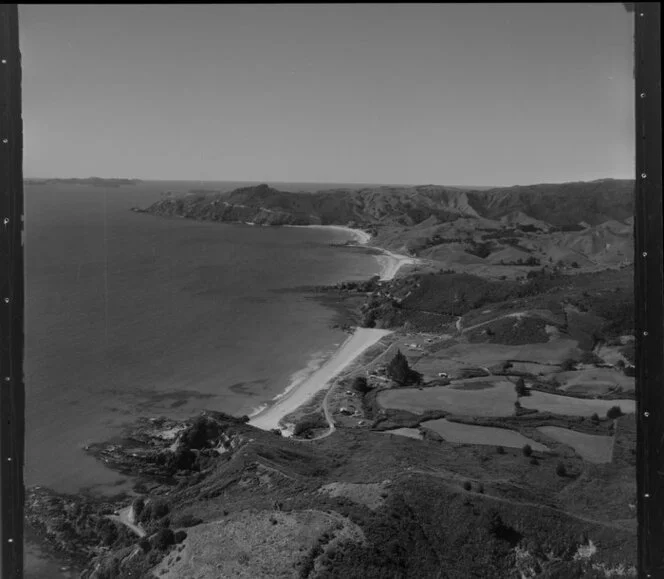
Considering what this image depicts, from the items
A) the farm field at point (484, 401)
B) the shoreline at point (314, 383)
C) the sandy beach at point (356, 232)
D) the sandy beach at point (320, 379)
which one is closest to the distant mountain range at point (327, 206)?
the sandy beach at point (356, 232)

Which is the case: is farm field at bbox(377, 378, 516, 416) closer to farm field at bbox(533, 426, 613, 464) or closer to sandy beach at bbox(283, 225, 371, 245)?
farm field at bbox(533, 426, 613, 464)

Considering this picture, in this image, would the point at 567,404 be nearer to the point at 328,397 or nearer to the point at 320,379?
the point at 328,397

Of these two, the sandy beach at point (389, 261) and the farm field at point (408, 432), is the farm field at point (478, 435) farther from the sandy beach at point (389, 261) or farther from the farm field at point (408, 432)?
the sandy beach at point (389, 261)

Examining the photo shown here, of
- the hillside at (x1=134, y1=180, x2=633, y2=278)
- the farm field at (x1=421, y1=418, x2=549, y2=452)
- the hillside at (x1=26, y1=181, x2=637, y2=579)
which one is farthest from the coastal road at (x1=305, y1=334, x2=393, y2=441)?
the hillside at (x1=134, y1=180, x2=633, y2=278)

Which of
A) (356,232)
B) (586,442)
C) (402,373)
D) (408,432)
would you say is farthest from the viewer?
(356,232)

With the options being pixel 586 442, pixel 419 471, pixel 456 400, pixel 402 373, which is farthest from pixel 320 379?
pixel 419 471
